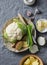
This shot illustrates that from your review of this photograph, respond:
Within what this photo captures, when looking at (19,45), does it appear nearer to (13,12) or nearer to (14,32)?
(14,32)

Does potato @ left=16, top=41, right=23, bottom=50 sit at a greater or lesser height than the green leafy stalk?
lesser

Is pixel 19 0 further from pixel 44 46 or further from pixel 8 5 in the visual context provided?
pixel 44 46

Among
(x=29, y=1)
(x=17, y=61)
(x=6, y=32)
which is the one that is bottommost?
(x=17, y=61)

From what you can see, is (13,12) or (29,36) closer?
(29,36)

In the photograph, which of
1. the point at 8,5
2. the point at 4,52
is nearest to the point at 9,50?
the point at 4,52

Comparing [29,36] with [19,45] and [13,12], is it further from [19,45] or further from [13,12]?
[13,12]

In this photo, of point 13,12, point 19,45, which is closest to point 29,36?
point 19,45

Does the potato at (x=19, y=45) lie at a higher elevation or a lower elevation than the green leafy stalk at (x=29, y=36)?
lower

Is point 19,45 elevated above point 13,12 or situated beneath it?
situated beneath

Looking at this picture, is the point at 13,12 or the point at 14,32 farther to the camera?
the point at 13,12

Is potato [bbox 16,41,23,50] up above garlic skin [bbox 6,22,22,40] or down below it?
below

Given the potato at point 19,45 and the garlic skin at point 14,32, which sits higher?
the garlic skin at point 14,32
